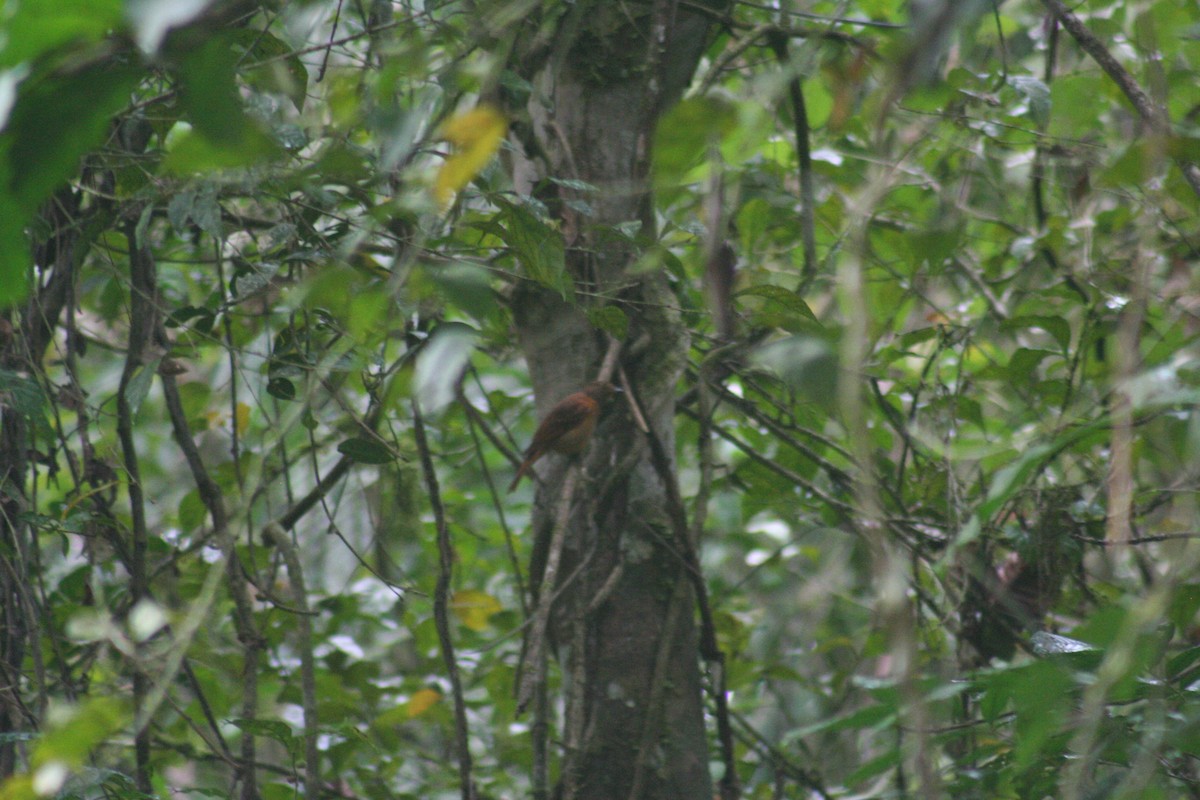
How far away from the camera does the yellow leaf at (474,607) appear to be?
124 inches

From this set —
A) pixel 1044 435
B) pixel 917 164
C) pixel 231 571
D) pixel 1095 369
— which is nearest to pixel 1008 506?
pixel 1044 435

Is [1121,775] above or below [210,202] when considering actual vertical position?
below

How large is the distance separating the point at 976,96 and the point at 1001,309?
3.46ft

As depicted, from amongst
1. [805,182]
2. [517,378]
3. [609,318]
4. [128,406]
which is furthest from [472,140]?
[517,378]

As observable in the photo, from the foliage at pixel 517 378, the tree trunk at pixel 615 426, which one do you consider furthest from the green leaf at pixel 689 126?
the tree trunk at pixel 615 426

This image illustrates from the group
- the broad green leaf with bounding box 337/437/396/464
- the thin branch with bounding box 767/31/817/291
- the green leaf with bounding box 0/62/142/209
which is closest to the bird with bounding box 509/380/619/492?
the broad green leaf with bounding box 337/437/396/464

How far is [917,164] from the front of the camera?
3.23m

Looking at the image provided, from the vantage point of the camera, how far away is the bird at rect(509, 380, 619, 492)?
202cm

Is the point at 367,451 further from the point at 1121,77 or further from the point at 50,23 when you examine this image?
the point at 1121,77

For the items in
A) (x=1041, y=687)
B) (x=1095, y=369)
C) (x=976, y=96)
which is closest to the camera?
(x=1041, y=687)

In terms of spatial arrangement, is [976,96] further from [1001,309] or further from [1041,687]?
[1041,687]

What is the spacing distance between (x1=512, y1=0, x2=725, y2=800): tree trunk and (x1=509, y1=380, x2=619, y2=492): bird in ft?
0.12

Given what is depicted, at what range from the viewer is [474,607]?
10.5ft

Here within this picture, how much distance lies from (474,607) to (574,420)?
1.34 m
